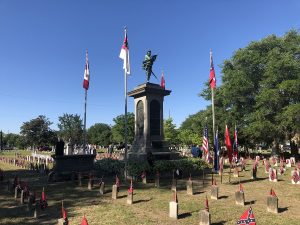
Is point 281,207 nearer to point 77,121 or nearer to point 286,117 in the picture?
point 286,117

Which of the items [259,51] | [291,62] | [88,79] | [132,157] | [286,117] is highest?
[259,51]

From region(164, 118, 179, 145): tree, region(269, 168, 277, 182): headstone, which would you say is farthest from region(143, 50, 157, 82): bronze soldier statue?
region(164, 118, 179, 145): tree

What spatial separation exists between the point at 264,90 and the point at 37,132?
197 feet

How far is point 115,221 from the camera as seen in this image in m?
10.8

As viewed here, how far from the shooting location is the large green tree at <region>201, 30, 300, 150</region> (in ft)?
111

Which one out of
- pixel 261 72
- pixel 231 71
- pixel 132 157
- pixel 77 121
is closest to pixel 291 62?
pixel 261 72

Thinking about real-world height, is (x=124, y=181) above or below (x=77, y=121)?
below

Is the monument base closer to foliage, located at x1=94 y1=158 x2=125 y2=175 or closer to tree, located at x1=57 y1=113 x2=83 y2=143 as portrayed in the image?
foliage, located at x1=94 y1=158 x2=125 y2=175

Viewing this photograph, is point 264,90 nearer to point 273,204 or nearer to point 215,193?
point 215,193

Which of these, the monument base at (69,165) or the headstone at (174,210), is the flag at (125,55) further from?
the headstone at (174,210)

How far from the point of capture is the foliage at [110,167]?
23925 mm

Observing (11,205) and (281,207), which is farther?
(11,205)

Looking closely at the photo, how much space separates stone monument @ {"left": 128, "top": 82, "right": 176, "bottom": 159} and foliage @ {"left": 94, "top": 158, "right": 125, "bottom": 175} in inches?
63.2

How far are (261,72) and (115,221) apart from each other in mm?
33879
